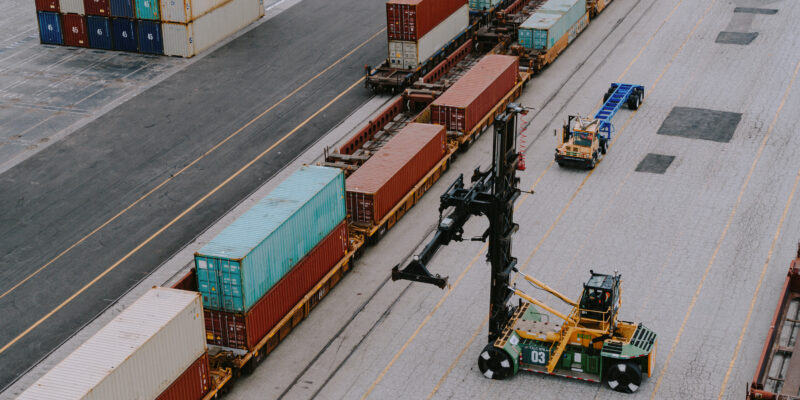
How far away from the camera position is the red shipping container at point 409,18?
7712 cm

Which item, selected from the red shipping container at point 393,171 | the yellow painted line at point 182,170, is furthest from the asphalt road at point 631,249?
the yellow painted line at point 182,170

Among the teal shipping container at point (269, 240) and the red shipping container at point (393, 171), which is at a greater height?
the teal shipping container at point (269, 240)

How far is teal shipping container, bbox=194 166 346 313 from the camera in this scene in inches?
1752

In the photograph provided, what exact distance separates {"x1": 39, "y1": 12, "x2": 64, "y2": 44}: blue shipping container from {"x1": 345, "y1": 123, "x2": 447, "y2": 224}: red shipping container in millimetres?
38215

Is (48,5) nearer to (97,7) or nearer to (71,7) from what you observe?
(71,7)

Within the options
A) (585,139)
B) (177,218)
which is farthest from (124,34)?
(585,139)

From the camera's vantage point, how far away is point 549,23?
3199 inches

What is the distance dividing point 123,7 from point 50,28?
24.6ft

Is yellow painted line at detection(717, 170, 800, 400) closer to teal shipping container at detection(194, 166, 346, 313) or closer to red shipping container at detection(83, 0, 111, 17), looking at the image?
teal shipping container at detection(194, 166, 346, 313)

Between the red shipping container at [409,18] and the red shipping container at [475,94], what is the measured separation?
6.22 meters

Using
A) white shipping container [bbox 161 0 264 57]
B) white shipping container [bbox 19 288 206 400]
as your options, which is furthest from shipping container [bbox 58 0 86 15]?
white shipping container [bbox 19 288 206 400]

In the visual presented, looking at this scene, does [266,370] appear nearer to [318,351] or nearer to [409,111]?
[318,351]

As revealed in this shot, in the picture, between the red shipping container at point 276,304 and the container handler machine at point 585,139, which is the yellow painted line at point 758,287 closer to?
the container handler machine at point 585,139

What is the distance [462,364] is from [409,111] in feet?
92.4
